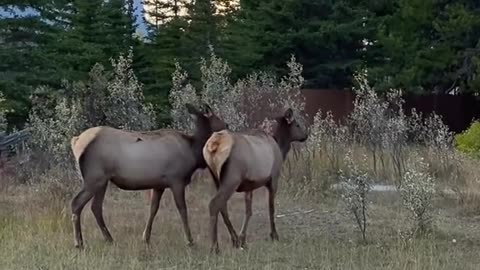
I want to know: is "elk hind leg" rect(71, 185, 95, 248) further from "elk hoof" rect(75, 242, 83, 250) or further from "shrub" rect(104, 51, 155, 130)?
"shrub" rect(104, 51, 155, 130)

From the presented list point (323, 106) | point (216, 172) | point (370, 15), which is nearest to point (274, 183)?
point (216, 172)

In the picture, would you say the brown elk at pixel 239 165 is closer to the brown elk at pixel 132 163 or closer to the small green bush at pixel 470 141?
the brown elk at pixel 132 163

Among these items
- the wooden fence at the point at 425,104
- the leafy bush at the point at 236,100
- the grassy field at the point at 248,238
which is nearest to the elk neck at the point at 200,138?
the grassy field at the point at 248,238

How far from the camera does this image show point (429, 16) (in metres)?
31.2

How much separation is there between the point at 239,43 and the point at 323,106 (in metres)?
4.07

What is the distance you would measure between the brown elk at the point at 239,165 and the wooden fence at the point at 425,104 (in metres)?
21.3

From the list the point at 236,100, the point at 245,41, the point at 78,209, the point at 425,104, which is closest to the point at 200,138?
the point at 78,209

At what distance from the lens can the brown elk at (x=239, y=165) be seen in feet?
33.6

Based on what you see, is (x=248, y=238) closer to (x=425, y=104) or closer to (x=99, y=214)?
(x=99, y=214)

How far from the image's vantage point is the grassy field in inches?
374

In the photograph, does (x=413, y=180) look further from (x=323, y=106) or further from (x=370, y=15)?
(x=370, y=15)

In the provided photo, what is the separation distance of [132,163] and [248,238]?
1.88 meters

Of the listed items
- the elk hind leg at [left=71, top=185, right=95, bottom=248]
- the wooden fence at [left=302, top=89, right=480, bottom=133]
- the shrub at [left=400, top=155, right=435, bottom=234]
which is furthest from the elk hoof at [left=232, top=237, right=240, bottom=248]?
the wooden fence at [left=302, top=89, right=480, bottom=133]

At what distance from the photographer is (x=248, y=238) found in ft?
37.8
